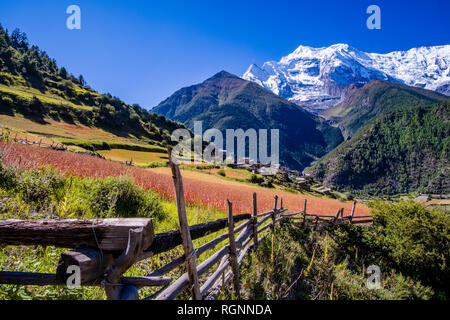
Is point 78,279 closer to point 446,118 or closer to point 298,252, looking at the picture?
point 298,252

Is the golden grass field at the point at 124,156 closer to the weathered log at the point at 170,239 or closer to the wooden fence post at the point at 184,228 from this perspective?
the weathered log at the point at 170,239

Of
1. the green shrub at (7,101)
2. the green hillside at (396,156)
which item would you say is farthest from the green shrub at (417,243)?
the green hillside at (396,156)

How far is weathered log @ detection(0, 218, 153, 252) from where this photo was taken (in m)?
1.65

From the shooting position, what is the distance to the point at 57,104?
66375mm

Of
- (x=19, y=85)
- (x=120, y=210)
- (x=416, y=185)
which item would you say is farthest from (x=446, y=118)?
(x=19, y=85)

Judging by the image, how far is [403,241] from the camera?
10469mm

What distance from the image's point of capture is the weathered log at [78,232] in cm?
165

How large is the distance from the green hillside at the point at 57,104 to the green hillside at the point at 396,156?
5504 inches

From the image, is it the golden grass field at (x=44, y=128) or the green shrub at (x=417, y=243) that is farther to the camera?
the golden grass field at (x=44, y=128)

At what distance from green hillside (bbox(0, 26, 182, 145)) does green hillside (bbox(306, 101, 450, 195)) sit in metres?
140

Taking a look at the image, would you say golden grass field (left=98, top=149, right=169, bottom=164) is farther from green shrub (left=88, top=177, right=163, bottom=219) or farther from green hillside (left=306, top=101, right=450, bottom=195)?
green hillside (left=306, top=101, right=450, bottom=195)

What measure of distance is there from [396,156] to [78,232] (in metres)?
221

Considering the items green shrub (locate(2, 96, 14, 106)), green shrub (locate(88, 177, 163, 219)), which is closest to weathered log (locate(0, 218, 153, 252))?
green shrub (locate(88, 177, 163, 219))
